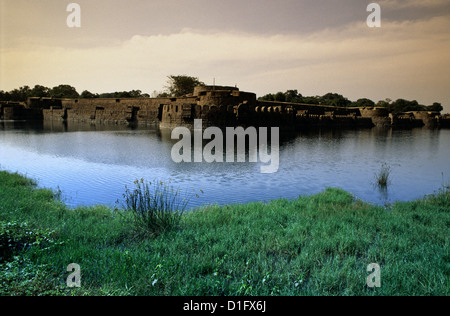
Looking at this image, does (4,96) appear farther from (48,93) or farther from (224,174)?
(224,174)

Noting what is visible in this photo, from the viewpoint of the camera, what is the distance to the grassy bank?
10.9ft

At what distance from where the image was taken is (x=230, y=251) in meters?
4.35

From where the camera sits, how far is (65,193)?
8320 millimetres

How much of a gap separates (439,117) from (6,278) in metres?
67.1

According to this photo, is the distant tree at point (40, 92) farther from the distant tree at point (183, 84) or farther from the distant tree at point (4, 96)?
the distant tree at point (183, 84)

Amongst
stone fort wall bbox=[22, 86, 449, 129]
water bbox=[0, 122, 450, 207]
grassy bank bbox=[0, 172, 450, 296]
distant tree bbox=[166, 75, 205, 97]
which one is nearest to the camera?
grassy bank bbox=[0, 172, 450, 296]

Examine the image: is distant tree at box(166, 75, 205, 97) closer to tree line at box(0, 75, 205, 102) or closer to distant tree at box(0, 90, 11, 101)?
tree line at box(0, 75, 205, 102)

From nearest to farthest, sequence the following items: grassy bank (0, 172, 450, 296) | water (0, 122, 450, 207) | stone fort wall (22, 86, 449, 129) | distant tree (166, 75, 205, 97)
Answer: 1. grassy bank (0, 172, 450, 296)
2. water (0, 122, 450, 207)
3. stone fort wall (22, 86, 449, 129)
4. distant tree (166, 75, 205, 97)

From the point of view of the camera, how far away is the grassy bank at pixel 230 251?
10.9 feet

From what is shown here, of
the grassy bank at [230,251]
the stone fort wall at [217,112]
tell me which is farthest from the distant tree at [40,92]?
the grassy bank at [230,251]

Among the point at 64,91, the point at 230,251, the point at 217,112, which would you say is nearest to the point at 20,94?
the point at 64,91

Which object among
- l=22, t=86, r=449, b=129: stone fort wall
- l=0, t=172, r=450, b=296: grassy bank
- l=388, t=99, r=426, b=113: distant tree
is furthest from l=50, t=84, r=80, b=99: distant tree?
l=388, t=99, r=426, b=113: distant tree

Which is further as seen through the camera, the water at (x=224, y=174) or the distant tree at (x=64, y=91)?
the distant tree at (x=64, y=91)
